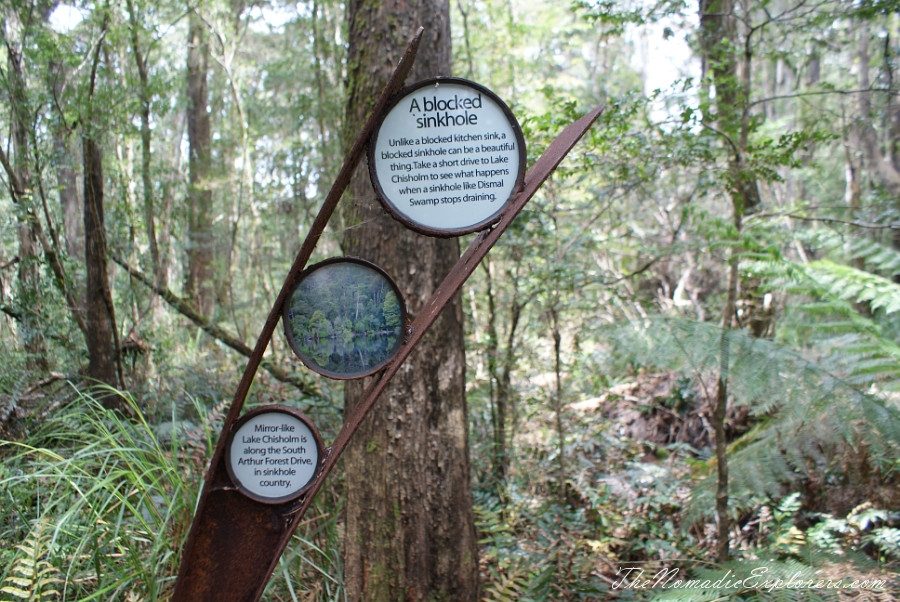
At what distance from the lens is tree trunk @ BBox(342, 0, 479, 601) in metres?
2.58

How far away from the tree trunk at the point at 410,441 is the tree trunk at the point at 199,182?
17.2ft

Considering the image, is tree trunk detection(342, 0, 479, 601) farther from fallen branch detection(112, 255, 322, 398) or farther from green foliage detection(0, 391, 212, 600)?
fallen branch detection(112, 255, 322, 398)

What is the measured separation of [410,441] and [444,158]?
1524 mm

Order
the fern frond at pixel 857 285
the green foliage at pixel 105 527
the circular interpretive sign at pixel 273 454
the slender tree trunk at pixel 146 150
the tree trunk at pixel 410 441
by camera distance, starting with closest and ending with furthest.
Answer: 1. the circular interpretive sign at pixel 273 454
2. the green foliage at pixel 105 527
3. the tree trunk at pixel 410 441
4. the fern frond at pixel 857 285
5. the slender tree trunk at pixel 146 150

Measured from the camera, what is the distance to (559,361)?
412 centimetres

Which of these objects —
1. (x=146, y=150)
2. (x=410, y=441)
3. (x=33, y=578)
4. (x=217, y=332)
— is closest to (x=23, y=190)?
(x=146, y=150)

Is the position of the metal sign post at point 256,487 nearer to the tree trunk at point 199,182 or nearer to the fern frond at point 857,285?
the fern frond at point 857,285

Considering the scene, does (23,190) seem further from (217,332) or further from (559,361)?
(559,361)

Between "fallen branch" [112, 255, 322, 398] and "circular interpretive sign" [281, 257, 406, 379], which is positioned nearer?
"circular interpretive sign" [281, 257, 406, 379]

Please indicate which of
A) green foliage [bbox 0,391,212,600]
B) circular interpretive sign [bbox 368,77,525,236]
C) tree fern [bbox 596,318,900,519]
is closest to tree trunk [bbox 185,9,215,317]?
green foliage [bbox 0,391,212,600]

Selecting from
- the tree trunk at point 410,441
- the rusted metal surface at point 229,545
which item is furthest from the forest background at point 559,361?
the rusted metal surface at point 229,545

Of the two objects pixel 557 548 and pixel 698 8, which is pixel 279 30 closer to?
pixel 698 8

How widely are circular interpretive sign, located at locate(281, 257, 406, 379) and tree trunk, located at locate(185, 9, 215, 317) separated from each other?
21.1 ft

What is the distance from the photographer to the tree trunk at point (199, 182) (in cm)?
791
